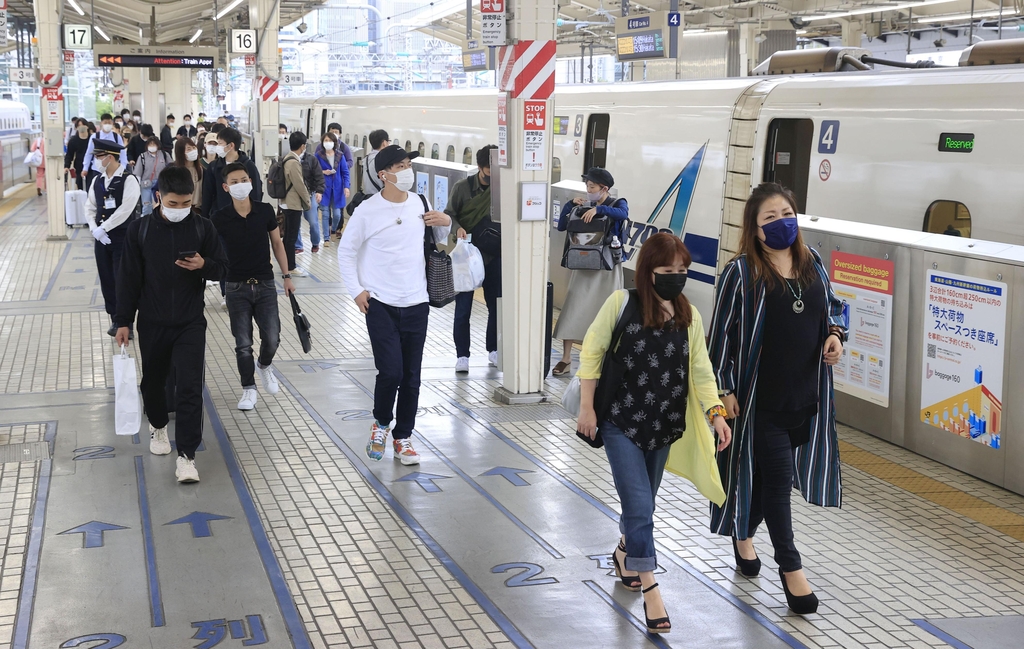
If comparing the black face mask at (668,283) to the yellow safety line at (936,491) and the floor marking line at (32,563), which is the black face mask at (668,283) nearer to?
the yellow safety line at (936,491)

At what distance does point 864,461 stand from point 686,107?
4390 millimetres

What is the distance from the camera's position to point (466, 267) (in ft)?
24.6

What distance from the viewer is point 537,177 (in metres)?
8.27

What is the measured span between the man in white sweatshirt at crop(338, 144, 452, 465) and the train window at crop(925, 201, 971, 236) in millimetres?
3443

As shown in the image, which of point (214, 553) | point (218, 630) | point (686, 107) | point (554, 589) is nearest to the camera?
point (218, 630)

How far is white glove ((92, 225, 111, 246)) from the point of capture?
8.67m

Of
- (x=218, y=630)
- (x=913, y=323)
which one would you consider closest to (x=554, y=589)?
(x=218, y=630)

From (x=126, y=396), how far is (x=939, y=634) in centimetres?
456

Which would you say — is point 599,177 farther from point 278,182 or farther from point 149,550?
point 278,182

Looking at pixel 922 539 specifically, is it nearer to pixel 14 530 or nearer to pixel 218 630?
pixel 218 630

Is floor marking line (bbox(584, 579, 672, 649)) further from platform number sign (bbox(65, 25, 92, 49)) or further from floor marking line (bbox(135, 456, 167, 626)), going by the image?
platform number sign (bbox(65, 25, 92, 49))

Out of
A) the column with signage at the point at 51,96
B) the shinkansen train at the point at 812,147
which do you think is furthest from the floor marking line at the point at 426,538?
the column with signage at the point at 51,96

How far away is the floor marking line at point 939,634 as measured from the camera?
14.7ft

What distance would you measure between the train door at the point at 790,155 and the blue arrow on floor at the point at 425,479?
4.01 meters
